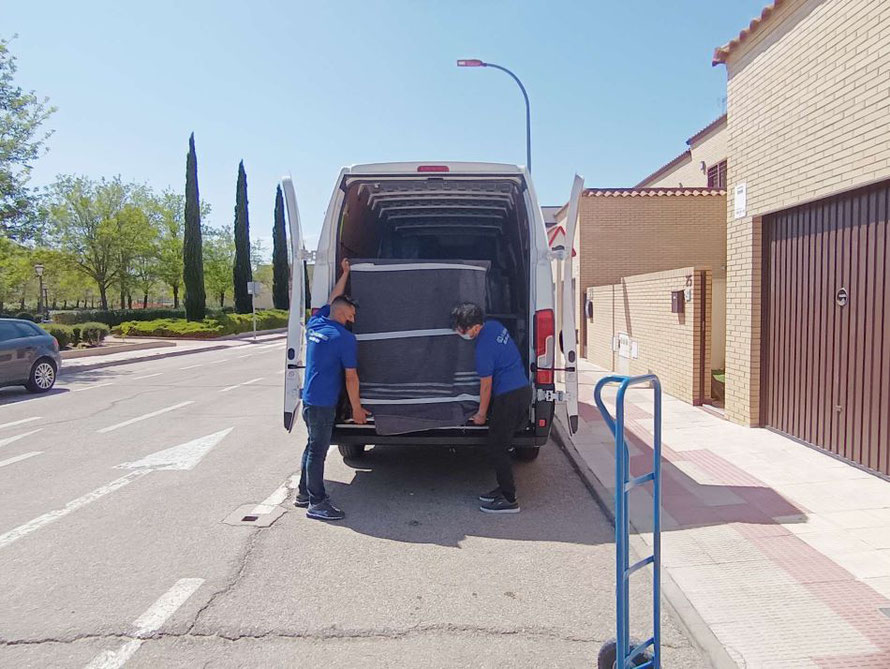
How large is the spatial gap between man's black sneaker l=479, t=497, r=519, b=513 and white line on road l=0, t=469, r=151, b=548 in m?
3.38

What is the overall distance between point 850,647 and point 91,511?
5.35 meters

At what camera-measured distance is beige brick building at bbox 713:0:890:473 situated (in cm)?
601

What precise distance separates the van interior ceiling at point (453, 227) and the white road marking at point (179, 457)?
113 inches

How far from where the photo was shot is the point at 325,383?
5.25 metres

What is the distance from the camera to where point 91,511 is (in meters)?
5.59

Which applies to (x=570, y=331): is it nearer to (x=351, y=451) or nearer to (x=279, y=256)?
(x=351, y=451)

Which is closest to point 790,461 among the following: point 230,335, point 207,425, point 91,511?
point 91,511

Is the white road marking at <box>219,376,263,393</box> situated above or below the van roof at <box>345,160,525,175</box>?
below

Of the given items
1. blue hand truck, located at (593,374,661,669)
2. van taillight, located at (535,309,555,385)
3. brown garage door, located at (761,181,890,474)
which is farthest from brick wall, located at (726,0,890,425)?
blue hand truck, located at (593,374,661,669)

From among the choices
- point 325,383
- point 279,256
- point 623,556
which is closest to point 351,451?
point 325,383

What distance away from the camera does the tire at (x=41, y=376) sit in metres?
13.5

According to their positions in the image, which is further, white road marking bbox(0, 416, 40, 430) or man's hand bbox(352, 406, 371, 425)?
white road marking bbox(0, 416, 40, 430)

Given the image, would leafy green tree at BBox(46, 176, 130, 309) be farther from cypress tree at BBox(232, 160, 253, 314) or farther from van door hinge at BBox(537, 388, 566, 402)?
van door hinge at BBox(537, 388, 566, 402)

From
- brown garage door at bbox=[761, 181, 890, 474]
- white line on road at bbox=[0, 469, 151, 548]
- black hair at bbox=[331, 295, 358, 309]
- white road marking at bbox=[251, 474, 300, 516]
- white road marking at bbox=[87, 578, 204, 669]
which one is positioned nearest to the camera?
white road marking at bbox=[87, 578, 204, 669]
